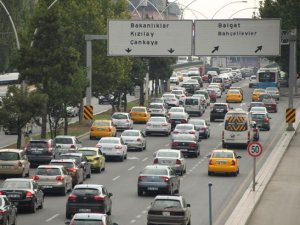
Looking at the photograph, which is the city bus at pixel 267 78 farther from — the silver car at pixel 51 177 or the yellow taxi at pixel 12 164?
the silver car at pixel 51 177

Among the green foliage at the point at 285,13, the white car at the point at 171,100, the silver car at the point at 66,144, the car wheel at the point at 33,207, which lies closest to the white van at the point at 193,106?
the white car at the point at 171,100

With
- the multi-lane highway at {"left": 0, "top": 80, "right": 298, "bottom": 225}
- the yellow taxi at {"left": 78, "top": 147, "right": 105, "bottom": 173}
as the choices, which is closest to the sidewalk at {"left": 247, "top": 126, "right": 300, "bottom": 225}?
the multi-lane highway at {"left": 0, "top": 80, "right": 298, "bottom": 225}

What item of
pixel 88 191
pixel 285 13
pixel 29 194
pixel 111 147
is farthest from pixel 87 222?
pixel 285 13

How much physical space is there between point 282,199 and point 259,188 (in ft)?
10.5

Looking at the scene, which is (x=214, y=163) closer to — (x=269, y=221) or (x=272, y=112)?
(x=269, y=221)

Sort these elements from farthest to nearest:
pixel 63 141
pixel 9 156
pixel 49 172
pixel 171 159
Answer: pixel 63 141
pixel 171 159
pixel 9 156
pixel 49 172

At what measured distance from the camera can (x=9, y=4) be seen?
128m

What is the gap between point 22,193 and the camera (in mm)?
38469

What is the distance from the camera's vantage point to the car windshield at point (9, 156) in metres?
50.1

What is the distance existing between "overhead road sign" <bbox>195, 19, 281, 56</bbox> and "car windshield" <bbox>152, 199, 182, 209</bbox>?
129 ft

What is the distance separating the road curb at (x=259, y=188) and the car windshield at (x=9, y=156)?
432 inches

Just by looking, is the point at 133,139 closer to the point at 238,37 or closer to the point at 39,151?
the point at 238,37

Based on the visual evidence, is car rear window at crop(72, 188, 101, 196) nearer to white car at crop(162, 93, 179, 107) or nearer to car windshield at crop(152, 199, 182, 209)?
car windshield at crop(152, 199, 182, 209)

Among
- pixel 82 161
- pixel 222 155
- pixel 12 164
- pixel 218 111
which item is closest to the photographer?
pixel 12 164
